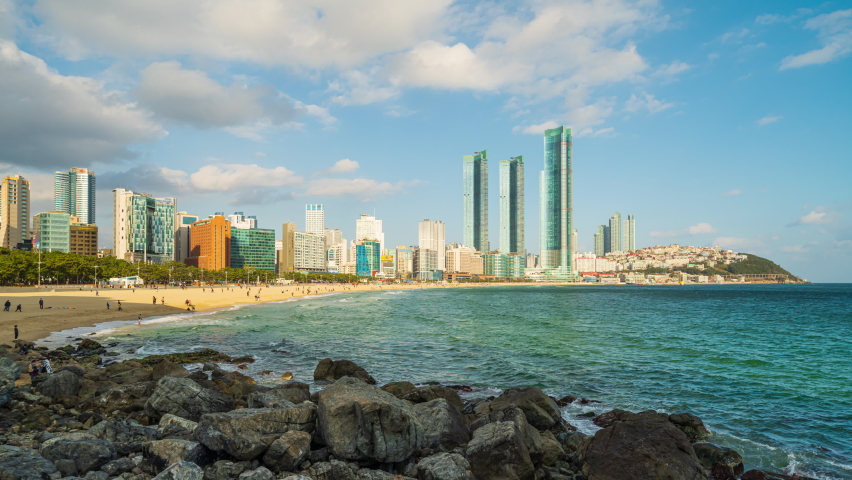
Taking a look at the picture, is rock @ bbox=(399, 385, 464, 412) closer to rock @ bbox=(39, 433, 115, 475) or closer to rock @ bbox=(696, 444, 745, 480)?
rock @ bbox=(696, 444, 745, 480)

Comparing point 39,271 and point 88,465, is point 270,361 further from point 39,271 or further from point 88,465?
point 39,271

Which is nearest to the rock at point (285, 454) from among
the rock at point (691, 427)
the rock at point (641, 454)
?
the rock at point (641, 454)

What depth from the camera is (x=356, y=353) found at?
3084 centimetres

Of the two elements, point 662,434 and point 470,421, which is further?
point 470,421

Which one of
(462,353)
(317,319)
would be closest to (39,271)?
(317,319)

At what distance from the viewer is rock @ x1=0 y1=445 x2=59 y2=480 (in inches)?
336

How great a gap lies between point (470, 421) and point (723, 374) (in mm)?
16986

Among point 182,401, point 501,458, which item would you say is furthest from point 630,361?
point 182,401

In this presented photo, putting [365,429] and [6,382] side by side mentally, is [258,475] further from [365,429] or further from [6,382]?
[6,382]

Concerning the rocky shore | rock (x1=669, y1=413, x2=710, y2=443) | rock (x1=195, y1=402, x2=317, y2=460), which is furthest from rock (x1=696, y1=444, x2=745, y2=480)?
rock (x1=195, y1=402, x2=317, y2=460)

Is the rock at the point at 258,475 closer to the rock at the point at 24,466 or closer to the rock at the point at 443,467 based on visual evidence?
the rock at the point at 443,467

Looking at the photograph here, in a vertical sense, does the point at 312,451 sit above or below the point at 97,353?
above

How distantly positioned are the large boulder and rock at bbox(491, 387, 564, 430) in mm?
5306

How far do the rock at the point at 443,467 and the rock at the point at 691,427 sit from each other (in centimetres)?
826
